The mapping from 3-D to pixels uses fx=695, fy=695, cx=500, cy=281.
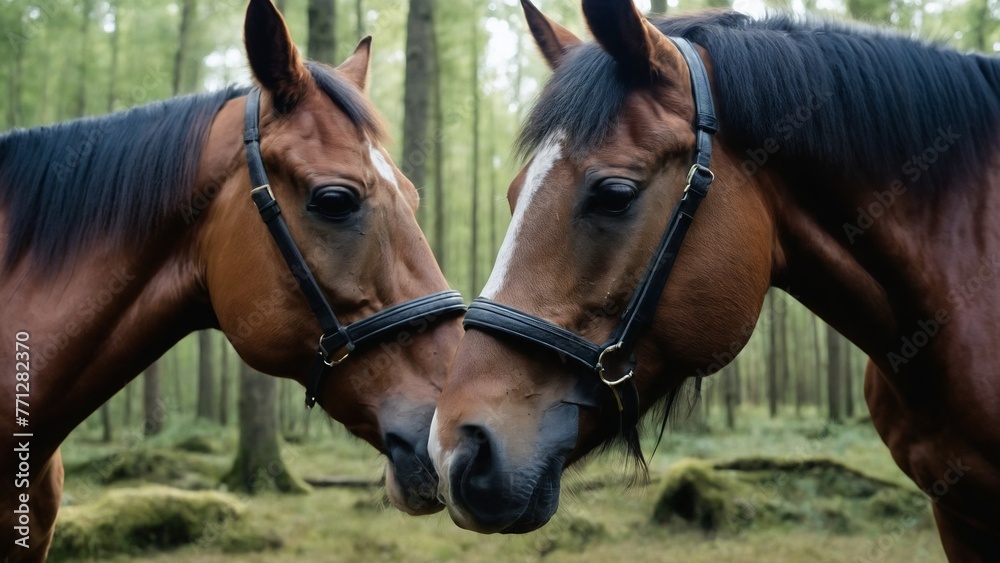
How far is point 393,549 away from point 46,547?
4.73 metres

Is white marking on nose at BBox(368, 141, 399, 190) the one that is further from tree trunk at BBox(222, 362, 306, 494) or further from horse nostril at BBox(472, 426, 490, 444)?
tree trunk at BBox(222, 362, 306, 494)

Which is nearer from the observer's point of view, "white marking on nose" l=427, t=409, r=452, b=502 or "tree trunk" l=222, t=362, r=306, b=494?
"white marking on nose" l=427, t=409, r=452, b=502

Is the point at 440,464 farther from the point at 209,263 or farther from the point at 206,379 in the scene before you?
the point at 206,379

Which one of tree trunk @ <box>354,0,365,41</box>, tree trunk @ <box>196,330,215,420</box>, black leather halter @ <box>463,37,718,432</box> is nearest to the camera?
black leather halter @ <box>463,37,718,432</box>

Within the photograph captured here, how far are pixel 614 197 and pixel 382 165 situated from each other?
3.79 ft

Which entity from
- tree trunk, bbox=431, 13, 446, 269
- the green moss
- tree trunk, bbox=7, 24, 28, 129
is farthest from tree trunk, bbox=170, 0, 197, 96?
the green moss

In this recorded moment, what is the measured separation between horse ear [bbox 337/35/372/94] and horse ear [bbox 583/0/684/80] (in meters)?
1.59

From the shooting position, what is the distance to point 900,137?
2488 millimetres

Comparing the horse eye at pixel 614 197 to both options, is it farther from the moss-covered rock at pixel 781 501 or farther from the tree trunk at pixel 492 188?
the tree trunk at pixel 492 188

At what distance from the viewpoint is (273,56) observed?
2830 mm

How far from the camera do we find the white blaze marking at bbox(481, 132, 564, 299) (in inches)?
87.7

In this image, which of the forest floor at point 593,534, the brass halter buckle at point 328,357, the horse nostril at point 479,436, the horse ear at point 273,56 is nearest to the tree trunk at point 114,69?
the forest floor at point 593,534

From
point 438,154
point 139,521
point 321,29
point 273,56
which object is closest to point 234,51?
point 438,154

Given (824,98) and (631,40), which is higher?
(631,40)
